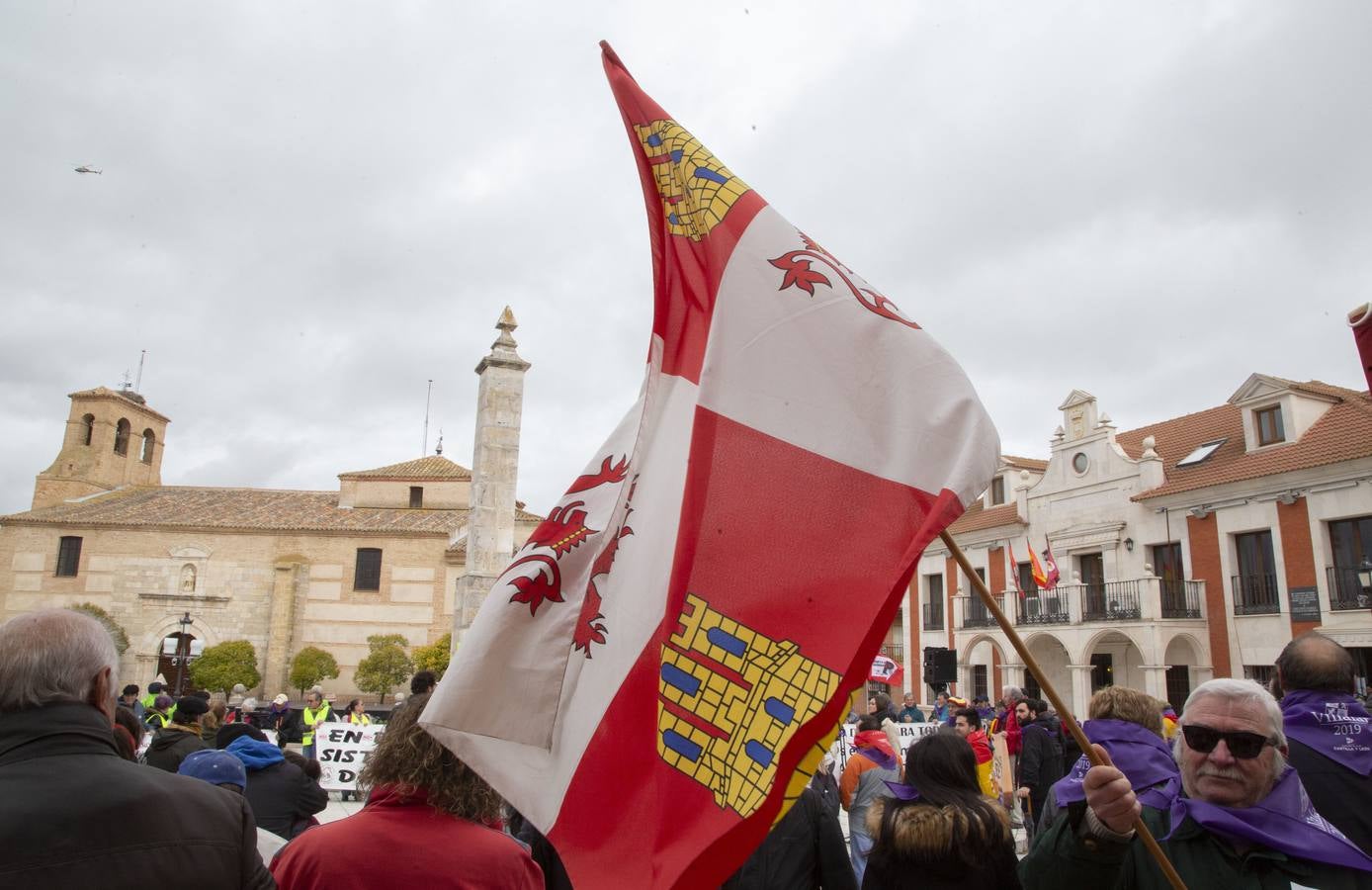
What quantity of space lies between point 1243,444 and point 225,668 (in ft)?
107

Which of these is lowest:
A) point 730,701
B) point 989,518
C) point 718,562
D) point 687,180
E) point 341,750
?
point 341,750

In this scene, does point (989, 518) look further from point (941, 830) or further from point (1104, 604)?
point (941, 830)

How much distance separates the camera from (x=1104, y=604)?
2486 centimetres

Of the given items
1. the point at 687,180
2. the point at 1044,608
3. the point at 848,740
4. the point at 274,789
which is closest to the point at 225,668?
the point at 1044,608

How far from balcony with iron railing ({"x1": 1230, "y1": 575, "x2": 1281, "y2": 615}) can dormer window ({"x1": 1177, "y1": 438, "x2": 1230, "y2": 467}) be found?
3522mm

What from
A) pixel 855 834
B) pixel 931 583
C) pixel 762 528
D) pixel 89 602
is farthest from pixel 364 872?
pixel 89 602

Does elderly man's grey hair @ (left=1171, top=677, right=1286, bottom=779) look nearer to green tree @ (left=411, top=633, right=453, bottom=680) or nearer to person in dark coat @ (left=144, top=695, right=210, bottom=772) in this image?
person in dark coat @ (left=144, top=695, right=210, bottom=772)

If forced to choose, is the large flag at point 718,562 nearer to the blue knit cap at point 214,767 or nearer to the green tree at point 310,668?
the blue knit cap at point 214,767

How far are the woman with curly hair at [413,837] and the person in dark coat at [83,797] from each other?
0.76 ft

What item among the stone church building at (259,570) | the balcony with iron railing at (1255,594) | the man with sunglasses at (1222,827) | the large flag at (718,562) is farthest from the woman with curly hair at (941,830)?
the stone church building at (259,570)

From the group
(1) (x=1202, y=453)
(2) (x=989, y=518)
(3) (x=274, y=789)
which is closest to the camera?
(3) (x=274, y=789)

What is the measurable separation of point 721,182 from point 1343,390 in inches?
1043

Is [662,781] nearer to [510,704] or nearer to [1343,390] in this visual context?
[510,704]

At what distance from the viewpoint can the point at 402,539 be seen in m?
35.6
